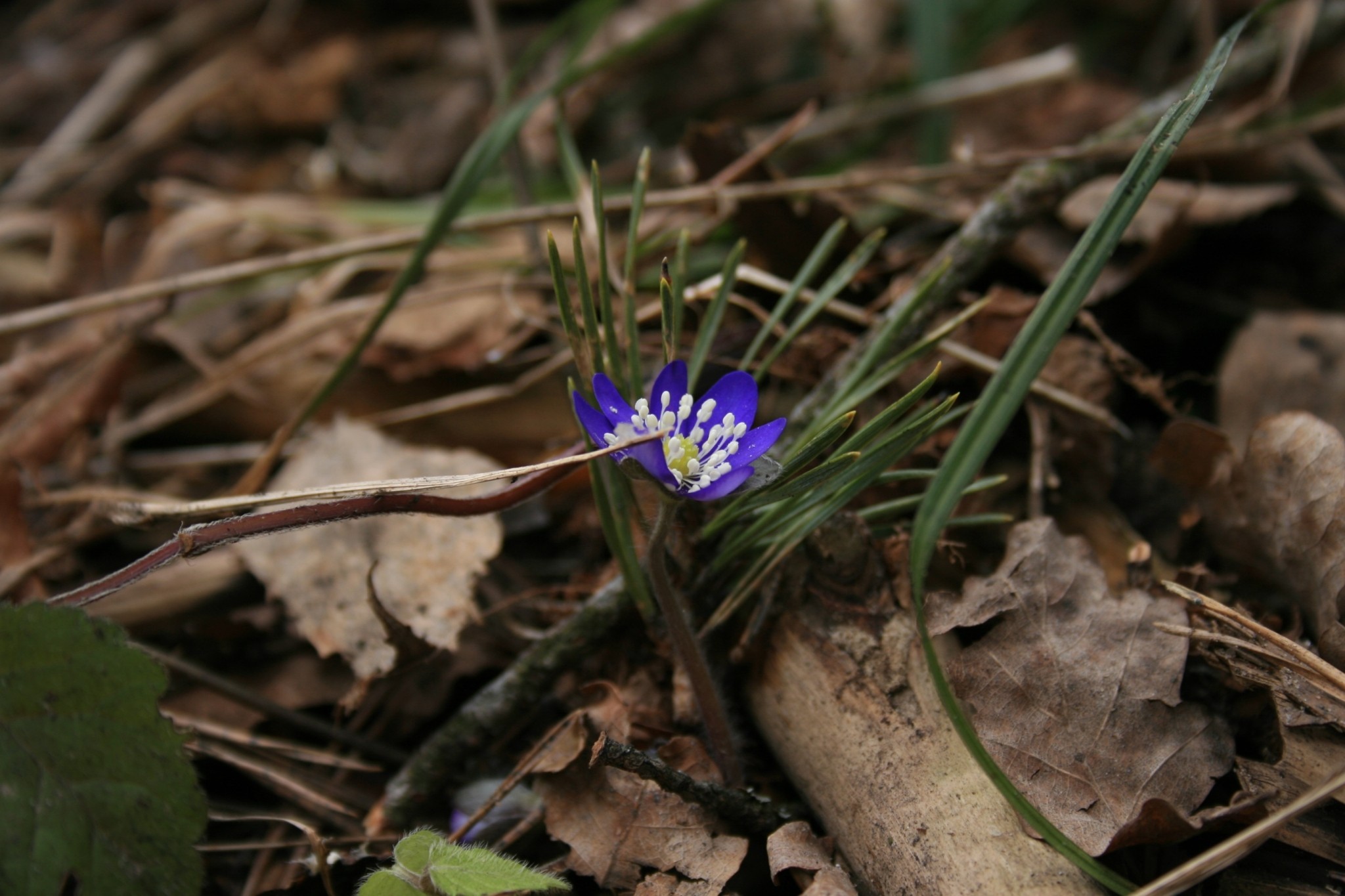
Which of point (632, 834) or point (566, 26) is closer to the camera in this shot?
point (632, 834)

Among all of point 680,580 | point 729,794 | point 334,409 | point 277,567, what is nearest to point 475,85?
point 334,409

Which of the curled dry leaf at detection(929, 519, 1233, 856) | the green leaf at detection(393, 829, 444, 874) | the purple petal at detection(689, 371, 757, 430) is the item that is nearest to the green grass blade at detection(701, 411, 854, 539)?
the purple petal at detection(689, 371, 757, 430)

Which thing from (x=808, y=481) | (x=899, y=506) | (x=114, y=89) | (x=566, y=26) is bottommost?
(x=899, y=506)

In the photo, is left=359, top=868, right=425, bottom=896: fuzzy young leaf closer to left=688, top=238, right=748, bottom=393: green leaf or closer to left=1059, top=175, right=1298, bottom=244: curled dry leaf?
left=688, top=238, right=748, bottom=393: green leaf

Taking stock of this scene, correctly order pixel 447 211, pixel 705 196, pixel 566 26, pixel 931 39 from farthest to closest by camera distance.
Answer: pixel 931 39 < pixel 566 26 < pixel 705 196 < pixel 447 211

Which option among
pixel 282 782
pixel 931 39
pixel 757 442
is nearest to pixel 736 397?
pixel 757 442

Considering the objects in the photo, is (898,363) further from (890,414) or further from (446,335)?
(446,335)
